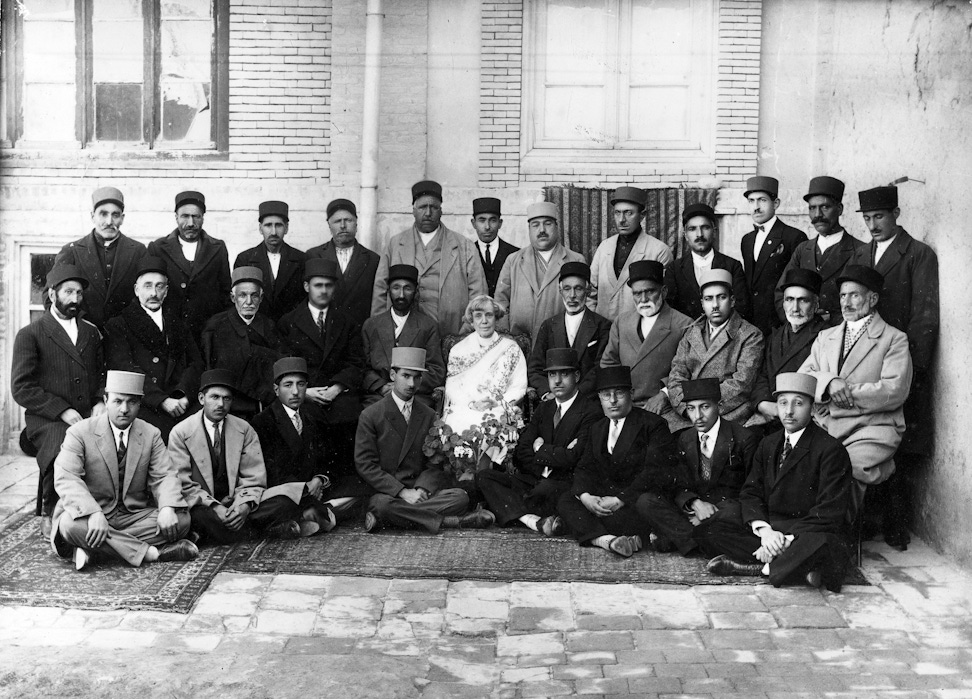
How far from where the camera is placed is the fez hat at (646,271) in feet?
24.6

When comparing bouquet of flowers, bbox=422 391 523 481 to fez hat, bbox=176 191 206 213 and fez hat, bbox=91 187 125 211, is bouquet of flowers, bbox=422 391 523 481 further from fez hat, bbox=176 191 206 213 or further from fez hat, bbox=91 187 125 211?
fez hat, bbox=91 187 125 211

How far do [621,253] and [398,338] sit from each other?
Answer: 182cm

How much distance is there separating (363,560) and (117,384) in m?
1.79

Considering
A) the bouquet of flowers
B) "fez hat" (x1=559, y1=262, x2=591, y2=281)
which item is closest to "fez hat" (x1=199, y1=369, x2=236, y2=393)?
the bouquet of flowers

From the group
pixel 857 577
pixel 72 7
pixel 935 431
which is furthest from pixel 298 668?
pixel 72 7

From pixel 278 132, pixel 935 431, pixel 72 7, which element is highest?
pixel 72 7

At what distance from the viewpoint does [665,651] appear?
514 centimetres

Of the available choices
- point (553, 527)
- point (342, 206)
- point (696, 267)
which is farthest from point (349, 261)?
point (553, 527)

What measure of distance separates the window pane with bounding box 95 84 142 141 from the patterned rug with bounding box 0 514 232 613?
4213 mm

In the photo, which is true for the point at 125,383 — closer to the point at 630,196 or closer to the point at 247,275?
the point at 247,275

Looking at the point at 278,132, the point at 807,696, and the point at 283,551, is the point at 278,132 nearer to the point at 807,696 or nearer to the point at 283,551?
the point at 283,551

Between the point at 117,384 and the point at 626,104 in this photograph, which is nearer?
the point at 117,384

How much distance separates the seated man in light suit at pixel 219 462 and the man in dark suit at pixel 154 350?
603 millimetres

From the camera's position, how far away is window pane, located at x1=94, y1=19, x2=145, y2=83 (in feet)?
31.0
